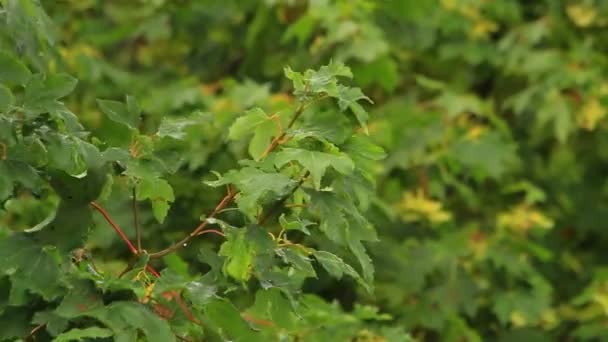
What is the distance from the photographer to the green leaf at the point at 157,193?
2.10 m

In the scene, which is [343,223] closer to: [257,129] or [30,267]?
[257,129]

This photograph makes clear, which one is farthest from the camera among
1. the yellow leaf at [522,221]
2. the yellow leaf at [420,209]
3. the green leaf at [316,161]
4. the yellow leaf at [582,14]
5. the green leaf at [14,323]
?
the yellow leaf at [582,14]

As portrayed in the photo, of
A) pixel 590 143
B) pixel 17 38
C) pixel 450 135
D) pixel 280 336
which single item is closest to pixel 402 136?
pixel 450 135

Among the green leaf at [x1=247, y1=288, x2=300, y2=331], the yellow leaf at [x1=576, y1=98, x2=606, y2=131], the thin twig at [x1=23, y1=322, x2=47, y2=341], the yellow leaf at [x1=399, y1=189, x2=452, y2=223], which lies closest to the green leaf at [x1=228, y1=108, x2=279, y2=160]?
the green leaf at [x1=247, y1=288, x2=300, y2=331]

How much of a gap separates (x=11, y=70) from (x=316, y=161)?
585mm

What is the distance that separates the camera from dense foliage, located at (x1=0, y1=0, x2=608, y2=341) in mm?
1998

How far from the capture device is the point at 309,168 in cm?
188

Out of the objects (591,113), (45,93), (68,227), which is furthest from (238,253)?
(591,113)

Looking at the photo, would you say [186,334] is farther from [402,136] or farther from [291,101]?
[402,136]

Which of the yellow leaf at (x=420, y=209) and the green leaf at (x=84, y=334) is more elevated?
the green leaf at (x=84, y=334)

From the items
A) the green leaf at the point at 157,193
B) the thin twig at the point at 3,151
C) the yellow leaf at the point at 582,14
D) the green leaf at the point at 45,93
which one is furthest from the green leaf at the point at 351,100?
the yellow leaf at the point at 582,14

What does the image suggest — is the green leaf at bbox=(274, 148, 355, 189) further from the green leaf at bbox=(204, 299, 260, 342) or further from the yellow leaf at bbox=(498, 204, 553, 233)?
the yellow leaf at bbox=(498, 204, 553, 233)

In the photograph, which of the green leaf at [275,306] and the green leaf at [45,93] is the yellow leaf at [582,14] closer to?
the green leaf at [275,306]

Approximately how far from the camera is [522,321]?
412 centimetres
